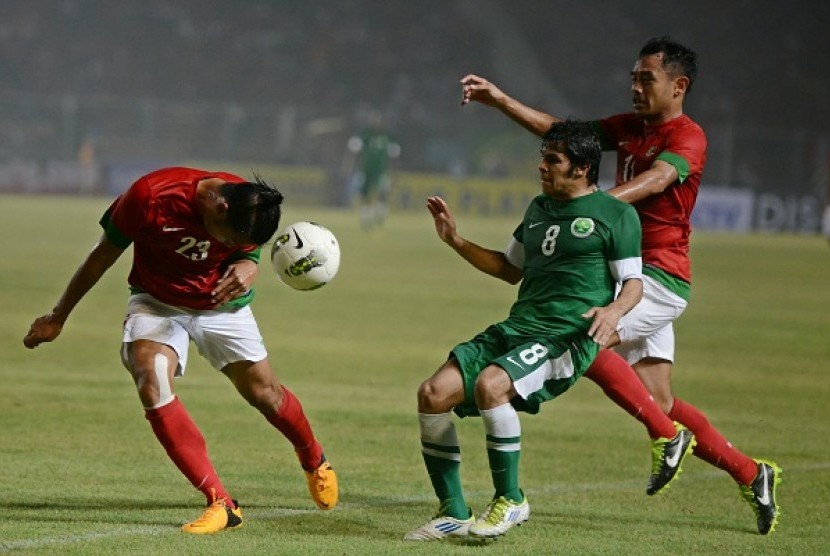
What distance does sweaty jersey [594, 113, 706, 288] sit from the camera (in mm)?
6609

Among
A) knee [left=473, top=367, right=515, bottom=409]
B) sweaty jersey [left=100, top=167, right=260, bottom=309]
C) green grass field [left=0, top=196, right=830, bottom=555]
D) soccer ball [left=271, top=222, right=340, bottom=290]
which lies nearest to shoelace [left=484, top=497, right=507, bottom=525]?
green grass field [left=0, top=196, right=830, bottom=555]

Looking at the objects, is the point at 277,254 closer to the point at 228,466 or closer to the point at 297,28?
the point at 228,466

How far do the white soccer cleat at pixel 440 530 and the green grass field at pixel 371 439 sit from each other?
0.11 meters

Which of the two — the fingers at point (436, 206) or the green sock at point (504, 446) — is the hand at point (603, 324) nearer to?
the green sock at point (504, 446)

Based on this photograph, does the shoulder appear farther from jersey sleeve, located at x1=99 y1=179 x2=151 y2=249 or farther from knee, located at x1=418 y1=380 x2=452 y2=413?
jersey sleeve, located at x1=99 y1=179 x2=151 y2=249

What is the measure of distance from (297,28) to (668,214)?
4552 cm

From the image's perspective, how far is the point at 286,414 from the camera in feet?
21.0

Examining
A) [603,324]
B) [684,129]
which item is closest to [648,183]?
[684,129]

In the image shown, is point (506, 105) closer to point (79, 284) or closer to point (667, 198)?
point (667, 198)

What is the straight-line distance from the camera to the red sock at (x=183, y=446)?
586cm

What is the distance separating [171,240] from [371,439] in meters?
2.87

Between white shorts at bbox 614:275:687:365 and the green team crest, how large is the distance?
0.84 metres

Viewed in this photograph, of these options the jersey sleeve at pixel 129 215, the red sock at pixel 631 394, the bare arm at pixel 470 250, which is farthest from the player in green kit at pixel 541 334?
the jersey sleeve at pixel 129 215

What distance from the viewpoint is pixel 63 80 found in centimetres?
4853
